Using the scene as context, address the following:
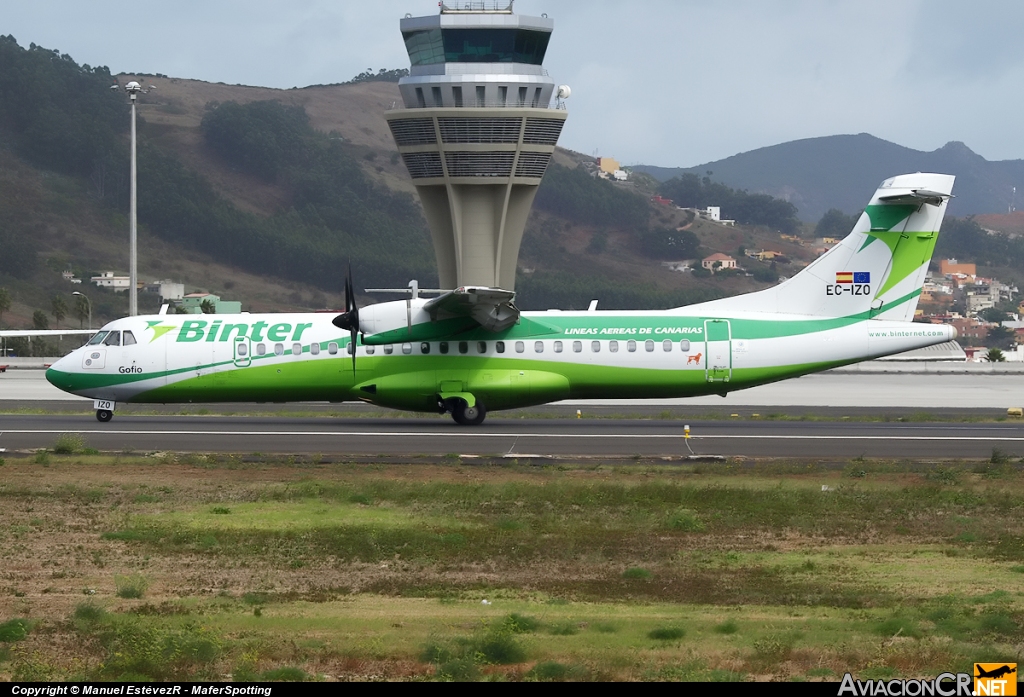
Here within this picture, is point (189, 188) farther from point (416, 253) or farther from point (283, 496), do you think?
point (283, 496)

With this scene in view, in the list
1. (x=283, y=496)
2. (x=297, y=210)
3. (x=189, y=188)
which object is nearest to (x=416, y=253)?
(x=297, y=210)

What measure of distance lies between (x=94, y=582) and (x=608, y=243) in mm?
155872

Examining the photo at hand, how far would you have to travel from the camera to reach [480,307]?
3088cm

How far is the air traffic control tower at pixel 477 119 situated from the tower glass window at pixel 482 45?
0.20 feet

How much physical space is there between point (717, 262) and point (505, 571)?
154891 millimetres

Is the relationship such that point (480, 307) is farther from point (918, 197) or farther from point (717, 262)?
point (717, 262)

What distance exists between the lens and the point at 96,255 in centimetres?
13525

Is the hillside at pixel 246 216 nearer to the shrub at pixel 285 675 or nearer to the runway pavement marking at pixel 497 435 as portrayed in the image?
the runway pavement marking at pixel 497 435

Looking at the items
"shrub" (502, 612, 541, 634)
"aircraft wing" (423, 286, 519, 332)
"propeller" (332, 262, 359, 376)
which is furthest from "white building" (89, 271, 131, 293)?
"shrub" (502, 612, 541, 634)

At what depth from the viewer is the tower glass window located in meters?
74.1

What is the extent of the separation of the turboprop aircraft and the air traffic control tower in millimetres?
44401

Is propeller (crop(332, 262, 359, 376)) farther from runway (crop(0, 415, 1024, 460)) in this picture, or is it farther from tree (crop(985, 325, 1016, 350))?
tree (crop(985, 325, 1016, 350))

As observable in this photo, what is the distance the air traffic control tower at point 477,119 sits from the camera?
74.1m

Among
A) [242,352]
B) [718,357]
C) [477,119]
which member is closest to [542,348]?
[718,357]
